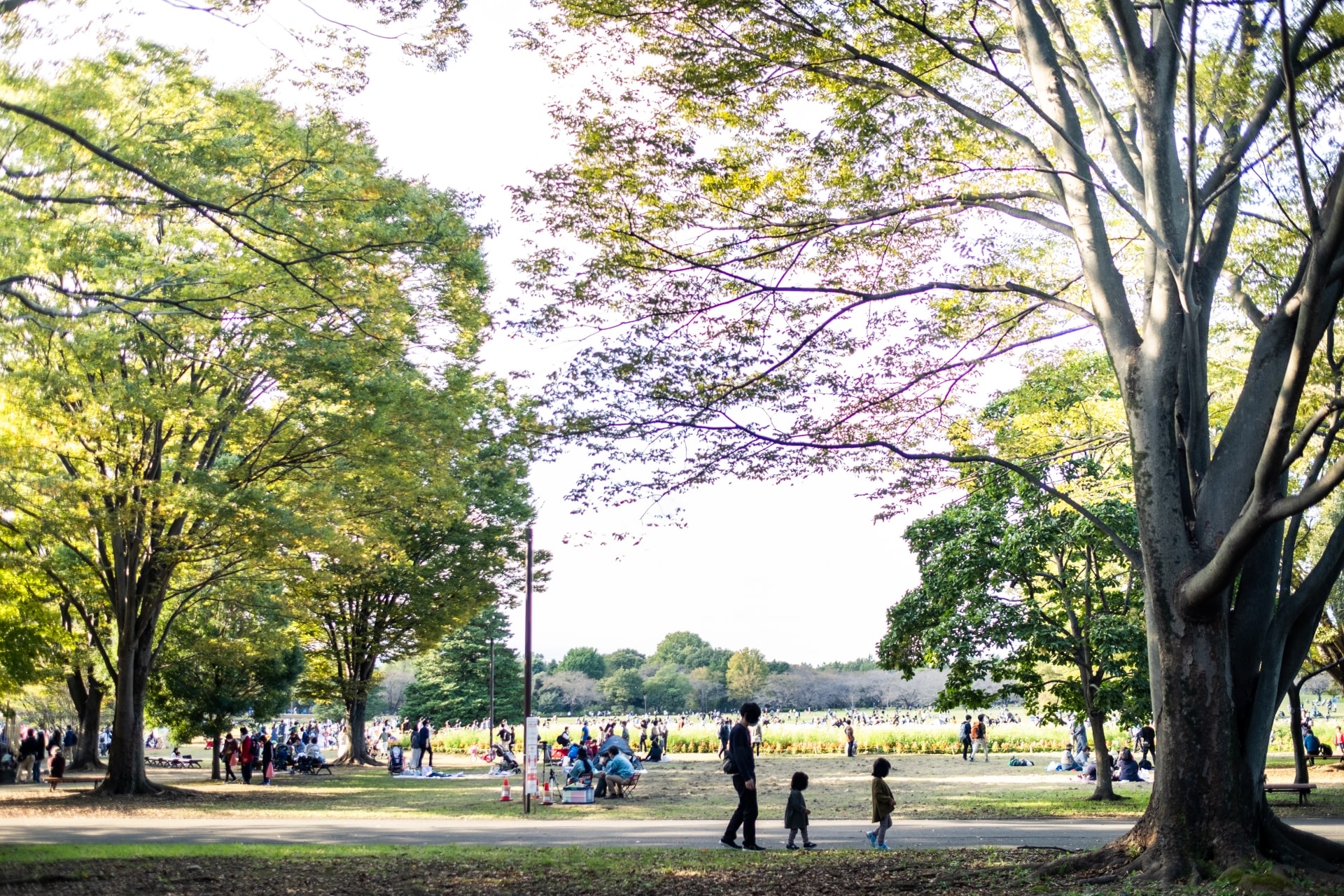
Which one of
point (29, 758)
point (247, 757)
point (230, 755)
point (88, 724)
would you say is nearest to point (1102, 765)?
point (247, 757)

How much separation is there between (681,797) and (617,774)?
5.25 ft

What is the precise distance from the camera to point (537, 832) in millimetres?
16766

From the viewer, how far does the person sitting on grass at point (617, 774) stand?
2431 cm

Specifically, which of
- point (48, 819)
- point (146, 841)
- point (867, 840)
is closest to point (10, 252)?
point (146, 841)

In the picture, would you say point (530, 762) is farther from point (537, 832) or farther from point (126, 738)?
point (126, 738)

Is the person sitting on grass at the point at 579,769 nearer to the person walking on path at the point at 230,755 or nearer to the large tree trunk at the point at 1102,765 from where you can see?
the large tree trunk at the point at 1102,765

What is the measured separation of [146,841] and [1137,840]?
12.6m

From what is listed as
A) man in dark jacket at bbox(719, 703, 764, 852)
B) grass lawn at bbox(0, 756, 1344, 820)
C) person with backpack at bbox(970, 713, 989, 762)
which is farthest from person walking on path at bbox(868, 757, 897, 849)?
person with backpack at bbox(970, 713, 989, 762)

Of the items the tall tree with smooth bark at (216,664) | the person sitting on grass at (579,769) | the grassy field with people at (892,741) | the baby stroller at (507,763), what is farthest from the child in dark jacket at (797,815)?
the grassy field with people at (892,741)

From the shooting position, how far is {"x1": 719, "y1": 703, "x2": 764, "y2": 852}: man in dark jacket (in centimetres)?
1327

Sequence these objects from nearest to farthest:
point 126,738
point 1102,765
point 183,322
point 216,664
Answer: point 183,322 < point 1102,765 < point 126,738 < point 216,664

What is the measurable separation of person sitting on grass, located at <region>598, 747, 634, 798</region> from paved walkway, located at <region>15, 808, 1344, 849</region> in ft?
17.0

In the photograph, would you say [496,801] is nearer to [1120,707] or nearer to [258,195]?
[1120,707]

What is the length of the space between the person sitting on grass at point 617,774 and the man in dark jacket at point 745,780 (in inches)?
428
